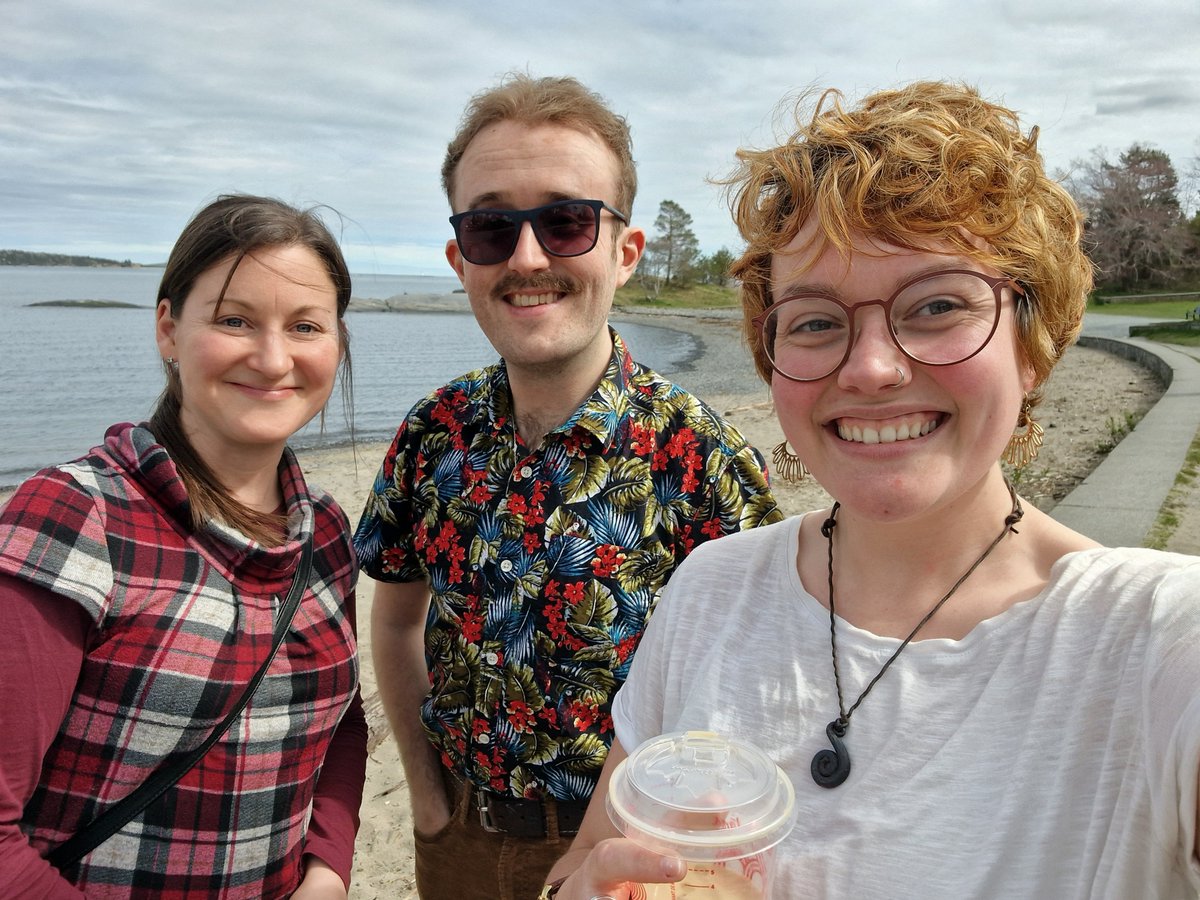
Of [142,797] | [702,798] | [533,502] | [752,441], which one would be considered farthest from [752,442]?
[702,798]

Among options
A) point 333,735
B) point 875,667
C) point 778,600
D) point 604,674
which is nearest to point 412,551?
point 333,735

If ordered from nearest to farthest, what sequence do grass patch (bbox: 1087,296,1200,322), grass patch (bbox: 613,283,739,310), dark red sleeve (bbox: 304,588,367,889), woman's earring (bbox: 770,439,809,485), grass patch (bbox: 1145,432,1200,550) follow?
woman's earring (bbox: 770,439,809,485) < dark red sleeve (bbox: 304,588,367,889) < grass patch (bbox: 1145,432,1200,550) < grass patch (bbox: 1087,296,1200,322) < grass patch (bbox: 613,283,739,310)

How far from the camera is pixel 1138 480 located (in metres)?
7.69

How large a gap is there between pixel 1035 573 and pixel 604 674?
4.14 ft

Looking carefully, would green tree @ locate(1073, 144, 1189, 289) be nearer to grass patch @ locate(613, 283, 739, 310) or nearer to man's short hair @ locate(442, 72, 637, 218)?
grass patch @ locate(613, 283, 739, 310)

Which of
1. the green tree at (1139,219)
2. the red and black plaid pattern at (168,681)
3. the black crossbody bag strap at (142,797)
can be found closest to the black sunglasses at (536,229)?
the red and black plaid pattern at (168,681)

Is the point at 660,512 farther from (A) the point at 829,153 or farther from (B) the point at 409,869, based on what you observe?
(B) the point at 409,869

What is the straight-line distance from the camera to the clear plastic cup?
3.63 ft

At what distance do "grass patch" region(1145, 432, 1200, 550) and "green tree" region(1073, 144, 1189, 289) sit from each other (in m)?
46.5

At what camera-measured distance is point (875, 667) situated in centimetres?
138

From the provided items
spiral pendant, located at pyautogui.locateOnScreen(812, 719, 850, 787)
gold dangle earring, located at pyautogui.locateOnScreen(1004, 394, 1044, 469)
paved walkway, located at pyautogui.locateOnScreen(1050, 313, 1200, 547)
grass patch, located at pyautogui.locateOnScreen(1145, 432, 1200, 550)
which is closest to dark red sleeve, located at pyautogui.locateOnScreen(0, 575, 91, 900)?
spiral pendant, located at pyautogui.locateOnScreen(812, 719, 850, 787)

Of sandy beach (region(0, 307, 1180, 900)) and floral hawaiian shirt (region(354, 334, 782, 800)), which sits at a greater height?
floral hawaiian shirt (region(354, 334, 782, 800))

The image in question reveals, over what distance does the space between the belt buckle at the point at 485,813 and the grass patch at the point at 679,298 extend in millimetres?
77984

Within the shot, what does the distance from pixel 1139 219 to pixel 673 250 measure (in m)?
50.2
